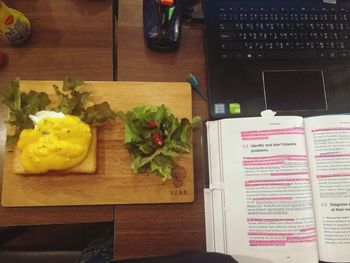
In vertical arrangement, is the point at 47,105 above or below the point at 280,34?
below

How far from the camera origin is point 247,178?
616 millimetres

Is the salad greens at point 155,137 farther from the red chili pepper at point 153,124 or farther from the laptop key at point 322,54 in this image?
the laptop key at point 322,54

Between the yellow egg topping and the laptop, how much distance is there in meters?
0.26

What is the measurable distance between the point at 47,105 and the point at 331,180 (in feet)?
1.80

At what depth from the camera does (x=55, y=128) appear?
0.55m

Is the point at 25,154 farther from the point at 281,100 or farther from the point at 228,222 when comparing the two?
the point at 281,100

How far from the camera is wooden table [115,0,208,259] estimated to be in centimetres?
59

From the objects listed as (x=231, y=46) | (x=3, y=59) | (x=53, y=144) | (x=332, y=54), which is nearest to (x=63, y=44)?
(x=3, y=59)

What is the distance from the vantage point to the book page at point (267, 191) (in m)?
0.59

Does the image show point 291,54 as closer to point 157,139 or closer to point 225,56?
point 225,56

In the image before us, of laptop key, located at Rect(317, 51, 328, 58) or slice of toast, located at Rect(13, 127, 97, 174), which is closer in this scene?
slice of toast, located at Rect(13, 127, 97, 174)

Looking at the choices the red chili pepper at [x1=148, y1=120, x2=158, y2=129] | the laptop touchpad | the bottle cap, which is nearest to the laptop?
the laptop touchpad

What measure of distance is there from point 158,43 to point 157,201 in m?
0.32

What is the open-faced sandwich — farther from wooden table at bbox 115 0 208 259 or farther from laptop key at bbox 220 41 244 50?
laptop key at bbox 220 41 244 50
